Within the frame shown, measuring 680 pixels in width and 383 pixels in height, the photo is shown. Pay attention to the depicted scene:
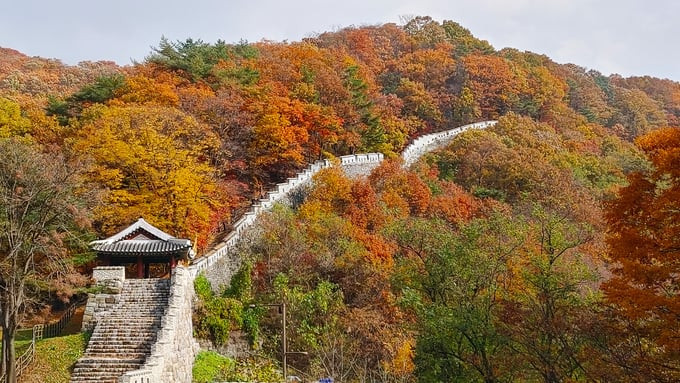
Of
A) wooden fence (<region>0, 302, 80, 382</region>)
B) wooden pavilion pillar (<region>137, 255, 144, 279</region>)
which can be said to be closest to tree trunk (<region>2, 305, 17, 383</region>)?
wooden fence (<region>0, 302, 80, 382</region>)

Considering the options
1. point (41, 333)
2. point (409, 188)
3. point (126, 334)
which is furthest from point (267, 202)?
point (41, 333)

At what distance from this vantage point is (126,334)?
16250 mm

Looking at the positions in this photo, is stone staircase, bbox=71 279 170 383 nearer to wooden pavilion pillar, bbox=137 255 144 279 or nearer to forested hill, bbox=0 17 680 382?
wooden pavilion pillar, bbox=137 255 144 279

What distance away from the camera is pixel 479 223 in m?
16.1

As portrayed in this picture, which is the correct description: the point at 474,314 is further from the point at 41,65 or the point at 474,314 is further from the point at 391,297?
the point at 41,65

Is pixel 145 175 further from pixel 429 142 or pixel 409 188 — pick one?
pixel 429 142

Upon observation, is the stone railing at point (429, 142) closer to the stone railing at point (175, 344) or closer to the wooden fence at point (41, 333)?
the stone railing at point (175, 344)

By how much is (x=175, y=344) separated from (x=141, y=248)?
440 cm

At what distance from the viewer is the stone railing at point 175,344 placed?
13.5 metres

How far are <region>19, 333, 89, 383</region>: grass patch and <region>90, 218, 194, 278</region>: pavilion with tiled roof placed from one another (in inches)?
126

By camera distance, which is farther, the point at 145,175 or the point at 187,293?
the point at 145,175

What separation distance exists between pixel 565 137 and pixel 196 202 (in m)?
34.3

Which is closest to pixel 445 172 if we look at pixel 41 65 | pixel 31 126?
pixel 31 126

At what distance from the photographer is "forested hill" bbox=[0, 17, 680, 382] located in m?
12.2
